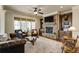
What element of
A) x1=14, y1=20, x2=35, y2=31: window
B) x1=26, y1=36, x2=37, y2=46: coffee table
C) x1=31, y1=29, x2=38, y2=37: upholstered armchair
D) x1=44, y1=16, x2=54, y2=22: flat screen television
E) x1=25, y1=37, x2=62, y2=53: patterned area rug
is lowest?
x1=25, y1=37, x2=62, y2=53: patterned area rug

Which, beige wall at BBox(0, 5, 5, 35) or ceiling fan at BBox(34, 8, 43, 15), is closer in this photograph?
beige wall at BBox(0, 5, 5, 35)

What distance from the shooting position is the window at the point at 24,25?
298 centimetres

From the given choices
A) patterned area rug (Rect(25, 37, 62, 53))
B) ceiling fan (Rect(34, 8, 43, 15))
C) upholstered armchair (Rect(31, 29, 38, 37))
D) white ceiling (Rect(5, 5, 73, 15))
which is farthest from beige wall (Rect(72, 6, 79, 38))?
upholstered armchair (Rect(31, 29, 38, 37))

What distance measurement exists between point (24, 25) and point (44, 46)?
0.69 m

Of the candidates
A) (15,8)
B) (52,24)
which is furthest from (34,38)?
(15,8)

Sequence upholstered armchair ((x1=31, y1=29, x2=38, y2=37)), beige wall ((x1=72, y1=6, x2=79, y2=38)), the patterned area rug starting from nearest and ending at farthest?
beige wall ((x1=72, y1=6, x2=79, y2=38)) < the patterned area rug < upholstered armchair ((x1=31, y1=29, x2=38, y2=37))

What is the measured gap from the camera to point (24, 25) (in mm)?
3053

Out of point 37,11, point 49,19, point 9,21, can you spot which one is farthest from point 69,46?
point 9,21

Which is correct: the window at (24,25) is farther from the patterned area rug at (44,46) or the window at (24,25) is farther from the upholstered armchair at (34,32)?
the patterned area rug at (44,46)

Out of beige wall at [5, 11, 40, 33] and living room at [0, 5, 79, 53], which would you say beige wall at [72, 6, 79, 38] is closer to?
living room at [0, 5, 79, 53]

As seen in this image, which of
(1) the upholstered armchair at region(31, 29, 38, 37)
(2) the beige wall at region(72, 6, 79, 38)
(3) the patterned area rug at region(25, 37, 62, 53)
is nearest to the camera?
(2) the beige wall at region(72, 6, 79, 38)

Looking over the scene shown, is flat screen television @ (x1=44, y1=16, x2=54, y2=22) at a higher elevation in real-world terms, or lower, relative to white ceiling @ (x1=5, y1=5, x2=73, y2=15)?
lower

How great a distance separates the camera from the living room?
2.83m
